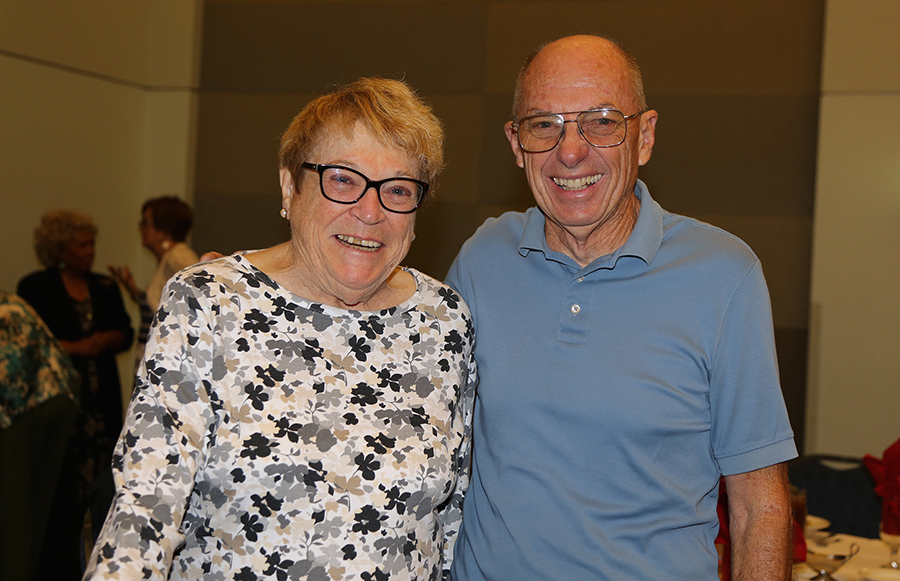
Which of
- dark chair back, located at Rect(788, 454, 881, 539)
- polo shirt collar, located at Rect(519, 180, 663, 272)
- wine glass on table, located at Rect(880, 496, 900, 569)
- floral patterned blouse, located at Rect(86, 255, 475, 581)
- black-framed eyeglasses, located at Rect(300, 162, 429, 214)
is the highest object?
black-framed eyeglasses, located at Rect(300, 162, 429, 214)

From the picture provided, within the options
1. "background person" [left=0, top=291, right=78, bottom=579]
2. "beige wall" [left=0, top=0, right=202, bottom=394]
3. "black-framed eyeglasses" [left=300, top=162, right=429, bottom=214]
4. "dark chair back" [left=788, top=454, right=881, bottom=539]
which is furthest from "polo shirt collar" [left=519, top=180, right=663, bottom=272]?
"beige wall" [left=0, top=0, right=202, bottom=394]

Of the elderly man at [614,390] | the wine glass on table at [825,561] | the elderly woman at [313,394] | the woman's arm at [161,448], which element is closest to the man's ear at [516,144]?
the elderly man at [614,390]

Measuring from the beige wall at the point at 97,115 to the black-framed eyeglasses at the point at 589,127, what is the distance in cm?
457

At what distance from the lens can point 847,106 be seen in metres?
4.76

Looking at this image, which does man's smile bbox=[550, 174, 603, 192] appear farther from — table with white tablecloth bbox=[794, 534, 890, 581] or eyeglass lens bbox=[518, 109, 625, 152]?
table with white tablecloth bbox=[794, 534, 890, 581]

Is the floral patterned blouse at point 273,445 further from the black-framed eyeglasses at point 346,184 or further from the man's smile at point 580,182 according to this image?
the man's smile at point 580,182

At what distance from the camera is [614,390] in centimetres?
164

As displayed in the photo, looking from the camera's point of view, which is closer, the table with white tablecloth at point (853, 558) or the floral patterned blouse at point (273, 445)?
the floral patterned blouse at point (273, 445)

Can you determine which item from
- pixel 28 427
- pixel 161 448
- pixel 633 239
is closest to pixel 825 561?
pixel 633 239

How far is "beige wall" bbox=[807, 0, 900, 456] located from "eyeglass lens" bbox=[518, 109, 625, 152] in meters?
3.60

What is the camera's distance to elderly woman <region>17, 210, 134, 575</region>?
13.5 ft

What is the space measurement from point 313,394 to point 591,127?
90 centimetres

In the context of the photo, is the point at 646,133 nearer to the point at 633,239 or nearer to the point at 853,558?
the point at 633,239

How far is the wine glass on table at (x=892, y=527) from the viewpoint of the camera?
8.27ft
